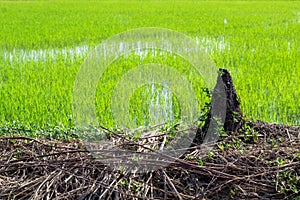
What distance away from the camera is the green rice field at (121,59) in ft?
13.5

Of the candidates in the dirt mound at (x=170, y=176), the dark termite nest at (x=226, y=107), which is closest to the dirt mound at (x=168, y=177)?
the dirt mound at (x=170, y=176)

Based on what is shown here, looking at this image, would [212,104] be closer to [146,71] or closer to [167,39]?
[146,71]

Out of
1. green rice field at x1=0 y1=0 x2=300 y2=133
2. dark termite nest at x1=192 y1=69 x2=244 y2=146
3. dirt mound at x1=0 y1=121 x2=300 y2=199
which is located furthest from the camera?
green rice field at x1=0 y1=0 x2=300 y2=133

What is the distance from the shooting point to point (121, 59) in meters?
5.98

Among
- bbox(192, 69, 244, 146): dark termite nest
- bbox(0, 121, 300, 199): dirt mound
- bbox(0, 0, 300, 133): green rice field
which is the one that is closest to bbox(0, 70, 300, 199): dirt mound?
bbox(0, 121, 300, 199): dirt mound

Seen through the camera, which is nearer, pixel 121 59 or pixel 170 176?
pixel 170 176

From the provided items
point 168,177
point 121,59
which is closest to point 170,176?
point 168,177

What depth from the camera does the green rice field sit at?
4113 mm

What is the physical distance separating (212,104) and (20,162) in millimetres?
1103

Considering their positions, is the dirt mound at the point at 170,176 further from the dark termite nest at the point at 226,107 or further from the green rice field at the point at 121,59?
the green rice field at the point at 121,59

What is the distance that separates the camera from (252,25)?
380 inches

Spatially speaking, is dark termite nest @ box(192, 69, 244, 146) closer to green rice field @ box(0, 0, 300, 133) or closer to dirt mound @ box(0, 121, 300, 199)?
dirt mound @ box(0, 121, 300, 199)

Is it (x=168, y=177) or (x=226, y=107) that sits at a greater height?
(x=226, y=107)

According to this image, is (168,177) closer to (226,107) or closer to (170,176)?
(170,176)
